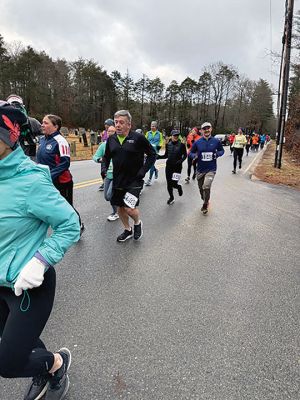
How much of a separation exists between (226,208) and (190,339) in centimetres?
528

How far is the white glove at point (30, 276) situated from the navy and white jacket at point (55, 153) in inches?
120

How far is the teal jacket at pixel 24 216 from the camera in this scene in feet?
5.35

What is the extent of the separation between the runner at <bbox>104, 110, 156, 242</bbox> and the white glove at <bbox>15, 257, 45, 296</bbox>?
3.12 m

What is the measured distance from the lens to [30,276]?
5.18 ft

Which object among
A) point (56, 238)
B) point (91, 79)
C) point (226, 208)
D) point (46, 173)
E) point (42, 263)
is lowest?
point (226, 208)

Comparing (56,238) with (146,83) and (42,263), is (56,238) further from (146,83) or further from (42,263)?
(146,83)

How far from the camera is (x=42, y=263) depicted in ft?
5.34

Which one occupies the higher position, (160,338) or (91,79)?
(91,79)

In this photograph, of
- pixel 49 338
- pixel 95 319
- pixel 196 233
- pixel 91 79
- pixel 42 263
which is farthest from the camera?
pixel 91 79

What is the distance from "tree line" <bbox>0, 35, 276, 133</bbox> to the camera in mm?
50344

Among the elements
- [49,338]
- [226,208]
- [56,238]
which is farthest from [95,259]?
[226,208]

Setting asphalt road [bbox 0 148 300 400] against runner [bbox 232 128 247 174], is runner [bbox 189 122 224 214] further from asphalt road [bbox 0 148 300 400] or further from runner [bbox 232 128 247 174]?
runner [bbox 232 128 247 174]

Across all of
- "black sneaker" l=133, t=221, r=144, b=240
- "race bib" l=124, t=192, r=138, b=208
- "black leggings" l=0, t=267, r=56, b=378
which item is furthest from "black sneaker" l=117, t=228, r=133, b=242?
"black leggings" l=0, t=267, r=56, b=378

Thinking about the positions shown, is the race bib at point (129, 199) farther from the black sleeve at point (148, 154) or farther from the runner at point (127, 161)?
the black sleeve at point (148, 154)
